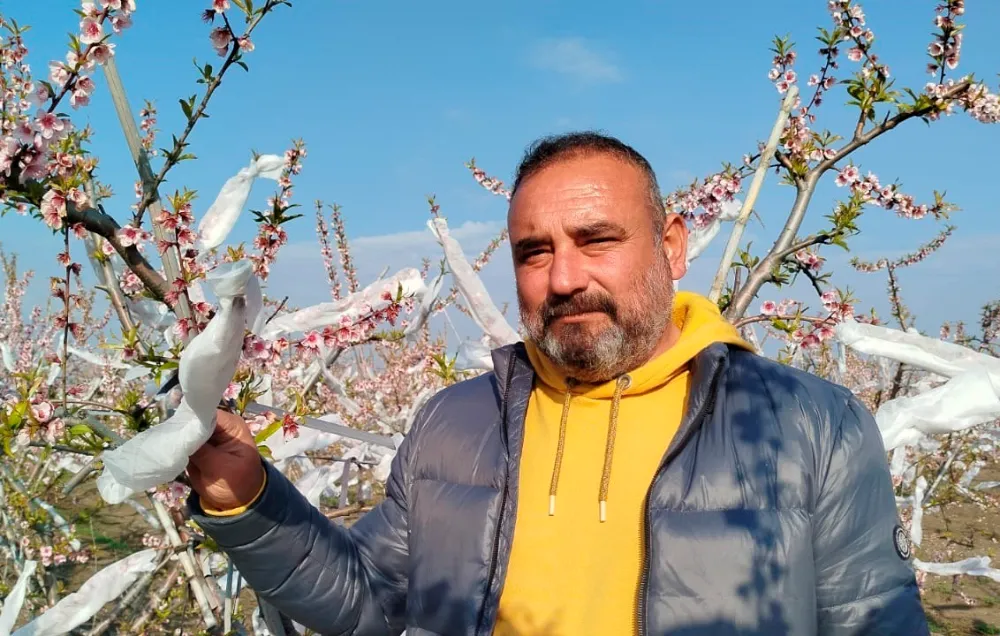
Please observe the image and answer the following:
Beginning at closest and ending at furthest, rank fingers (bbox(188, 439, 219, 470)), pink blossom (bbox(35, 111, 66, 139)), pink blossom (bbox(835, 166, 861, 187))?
fingers (bbox(188, 439, 219, 470)), pink blossom (bbox(35, 111, 66, 139)), pink blossom (bbox(835, 166, 861, 187))

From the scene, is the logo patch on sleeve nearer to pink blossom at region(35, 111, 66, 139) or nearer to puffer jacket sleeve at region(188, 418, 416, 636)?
puffer jacket sleeve at region(188, 418, 416, 636)

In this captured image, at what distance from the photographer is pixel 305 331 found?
2.07 meters

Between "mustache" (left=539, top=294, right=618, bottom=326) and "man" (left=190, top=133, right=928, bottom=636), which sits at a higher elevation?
"mustache" (left=539, top=294, right=618, bottom=326)

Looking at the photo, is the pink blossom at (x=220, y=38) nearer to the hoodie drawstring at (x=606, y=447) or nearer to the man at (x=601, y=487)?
the man at (x=601, y=487)

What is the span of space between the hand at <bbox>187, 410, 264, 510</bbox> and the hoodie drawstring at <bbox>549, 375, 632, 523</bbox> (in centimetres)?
72

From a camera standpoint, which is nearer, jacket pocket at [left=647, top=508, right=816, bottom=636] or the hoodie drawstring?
jacket pocket at [left=647, top=508, right=816, bottom=636]

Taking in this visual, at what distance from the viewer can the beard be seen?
178cm

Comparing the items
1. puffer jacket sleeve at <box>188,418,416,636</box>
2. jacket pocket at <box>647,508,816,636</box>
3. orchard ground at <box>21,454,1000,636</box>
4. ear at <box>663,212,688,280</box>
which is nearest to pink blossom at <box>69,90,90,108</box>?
puffer jacket sleeve at <box>188,418,416,636</box>

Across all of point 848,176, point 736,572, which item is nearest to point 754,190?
point 848,176

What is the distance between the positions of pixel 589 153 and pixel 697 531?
103 centimetres

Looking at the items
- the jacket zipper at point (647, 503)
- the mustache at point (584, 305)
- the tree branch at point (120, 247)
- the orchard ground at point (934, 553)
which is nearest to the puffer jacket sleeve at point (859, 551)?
the jacket zipper at point (647, 503)

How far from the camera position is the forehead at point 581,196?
1782mm

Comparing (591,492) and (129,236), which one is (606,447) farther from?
(129,236)

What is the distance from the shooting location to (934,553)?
680 centimetres
